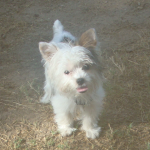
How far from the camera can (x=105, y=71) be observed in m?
4.06

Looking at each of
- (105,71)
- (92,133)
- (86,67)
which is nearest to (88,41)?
(86,67)

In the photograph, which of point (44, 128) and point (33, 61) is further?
point (33, 61)

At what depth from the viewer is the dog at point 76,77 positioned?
7.89 feet

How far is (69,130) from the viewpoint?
9.86ft

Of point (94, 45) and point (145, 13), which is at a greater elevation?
point (94, 45)

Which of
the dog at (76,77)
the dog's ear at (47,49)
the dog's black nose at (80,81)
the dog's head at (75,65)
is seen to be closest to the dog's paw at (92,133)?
the dog at (76,77)

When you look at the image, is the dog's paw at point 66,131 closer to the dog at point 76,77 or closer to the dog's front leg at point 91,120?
the dog at point 76,77

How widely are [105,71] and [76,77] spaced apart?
181cm

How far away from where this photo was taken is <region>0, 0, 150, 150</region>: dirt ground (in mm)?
2938

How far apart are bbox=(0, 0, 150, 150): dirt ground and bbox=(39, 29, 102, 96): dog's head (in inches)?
33.6

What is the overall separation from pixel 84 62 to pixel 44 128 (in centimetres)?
130

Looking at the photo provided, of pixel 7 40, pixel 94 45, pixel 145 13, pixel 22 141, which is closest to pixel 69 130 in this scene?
pixel 22 141

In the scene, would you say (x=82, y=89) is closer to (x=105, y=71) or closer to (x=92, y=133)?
(x=92, y=133)

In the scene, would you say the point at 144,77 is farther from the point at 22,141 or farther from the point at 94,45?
the point at 22,141
